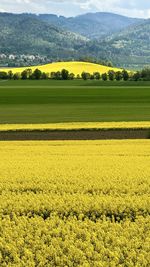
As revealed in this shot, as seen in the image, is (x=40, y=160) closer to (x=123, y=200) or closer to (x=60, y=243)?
(x=123, y=200)

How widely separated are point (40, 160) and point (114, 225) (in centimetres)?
1129

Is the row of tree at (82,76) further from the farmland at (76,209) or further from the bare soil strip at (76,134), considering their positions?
the farmland at (76,209)

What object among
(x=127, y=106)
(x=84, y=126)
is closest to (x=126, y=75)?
(x=127, y=106)

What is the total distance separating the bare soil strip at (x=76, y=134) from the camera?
1518 inches

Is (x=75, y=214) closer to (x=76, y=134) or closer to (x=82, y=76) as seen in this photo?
(x=76, y=134)

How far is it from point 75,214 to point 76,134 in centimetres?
2903

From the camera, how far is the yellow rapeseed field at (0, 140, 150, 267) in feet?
30.0

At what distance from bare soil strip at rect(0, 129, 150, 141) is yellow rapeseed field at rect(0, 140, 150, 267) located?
18.8 meters

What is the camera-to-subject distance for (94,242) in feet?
32.1

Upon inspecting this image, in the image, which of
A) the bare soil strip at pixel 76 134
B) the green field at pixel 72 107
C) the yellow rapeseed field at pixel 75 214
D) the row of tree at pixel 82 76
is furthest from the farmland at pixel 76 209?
the row of tree at pixel 82 76

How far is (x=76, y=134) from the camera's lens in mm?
41125

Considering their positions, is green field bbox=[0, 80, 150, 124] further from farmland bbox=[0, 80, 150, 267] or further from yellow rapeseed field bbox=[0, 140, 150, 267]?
yellow rapeseed field bbox=[0, 140, 150, 267]

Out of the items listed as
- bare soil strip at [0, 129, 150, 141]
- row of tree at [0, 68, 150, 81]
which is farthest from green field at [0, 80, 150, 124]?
row of tree at [0, 68, 150, 81]

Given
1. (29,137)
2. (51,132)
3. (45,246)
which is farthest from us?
(51,132)
